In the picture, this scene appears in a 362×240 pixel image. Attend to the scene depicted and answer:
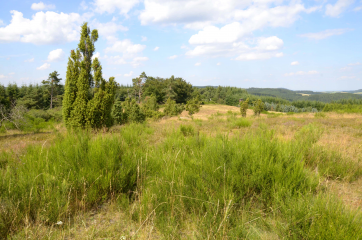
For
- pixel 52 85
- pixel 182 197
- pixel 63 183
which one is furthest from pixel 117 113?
pixel 52 85

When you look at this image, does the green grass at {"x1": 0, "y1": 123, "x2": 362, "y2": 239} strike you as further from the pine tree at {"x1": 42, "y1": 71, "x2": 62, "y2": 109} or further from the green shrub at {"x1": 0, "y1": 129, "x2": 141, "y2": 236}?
the pine tree at {"x1": 42, "y1": 71, "x2": 62, "y2": 109}

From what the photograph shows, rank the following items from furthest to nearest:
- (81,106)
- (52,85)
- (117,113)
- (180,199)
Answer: (52,85)
(117,113)
(81,106)
(180,199)

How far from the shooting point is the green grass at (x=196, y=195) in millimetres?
1919

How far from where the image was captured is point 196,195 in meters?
2.47

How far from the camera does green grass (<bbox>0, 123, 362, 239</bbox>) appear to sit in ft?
6.30

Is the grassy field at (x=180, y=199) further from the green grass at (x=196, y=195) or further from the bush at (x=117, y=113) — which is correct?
the bush at (x=117, y=113)

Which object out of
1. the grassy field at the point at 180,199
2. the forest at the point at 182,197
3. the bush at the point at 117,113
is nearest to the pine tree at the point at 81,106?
the forest at the point at 182,197

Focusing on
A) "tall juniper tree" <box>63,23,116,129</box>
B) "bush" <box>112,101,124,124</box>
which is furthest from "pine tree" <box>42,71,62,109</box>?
"tall juniper tree" <box>63,23,116,129</box>

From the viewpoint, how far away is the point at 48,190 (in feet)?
7.77

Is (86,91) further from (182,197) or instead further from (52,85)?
(52,85)

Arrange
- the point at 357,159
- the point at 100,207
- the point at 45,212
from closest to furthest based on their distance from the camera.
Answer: the point at 45,212
the point at 100,207
the point at 357,159

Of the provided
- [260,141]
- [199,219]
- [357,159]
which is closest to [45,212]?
[199,219]

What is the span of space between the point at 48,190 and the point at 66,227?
0.51 m

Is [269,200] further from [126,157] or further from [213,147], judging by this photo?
[126,157]
